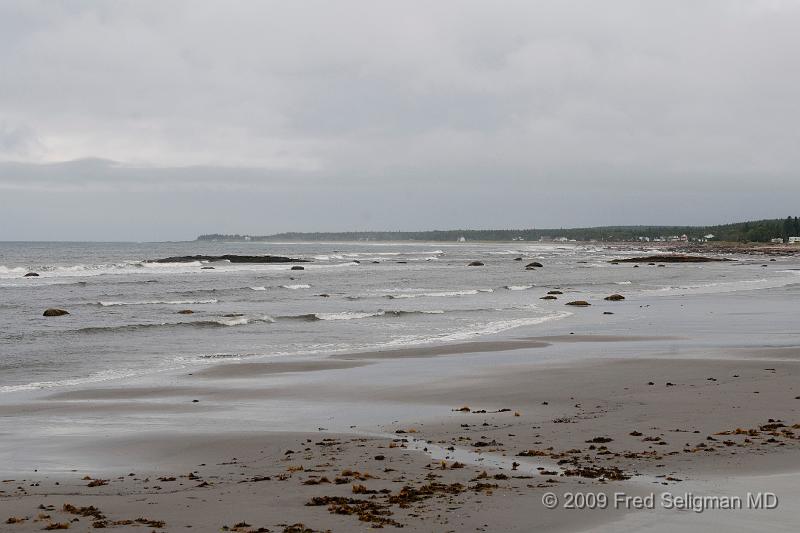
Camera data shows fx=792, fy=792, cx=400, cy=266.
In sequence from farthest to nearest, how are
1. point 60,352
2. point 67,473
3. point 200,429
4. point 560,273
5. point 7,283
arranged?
1. point 560,273
2. point 7,283
3. point 60,352
4. point 200,429
5. point 67,473

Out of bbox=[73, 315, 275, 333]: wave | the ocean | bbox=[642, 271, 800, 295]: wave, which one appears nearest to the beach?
the ocean

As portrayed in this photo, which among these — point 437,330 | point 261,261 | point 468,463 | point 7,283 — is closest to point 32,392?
point 468,463

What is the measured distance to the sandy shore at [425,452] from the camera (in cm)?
834

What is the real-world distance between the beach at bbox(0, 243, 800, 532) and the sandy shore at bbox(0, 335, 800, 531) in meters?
0.04

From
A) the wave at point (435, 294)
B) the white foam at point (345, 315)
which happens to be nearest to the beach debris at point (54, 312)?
the white foam at point (345, 315)

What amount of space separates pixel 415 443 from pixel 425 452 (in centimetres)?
68

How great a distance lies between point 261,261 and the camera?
115562 millimetres

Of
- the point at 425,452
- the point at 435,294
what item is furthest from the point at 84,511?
the point at 435,294

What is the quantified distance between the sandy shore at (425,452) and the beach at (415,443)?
0.14 feet

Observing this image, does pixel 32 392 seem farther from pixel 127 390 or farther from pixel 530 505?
pixel 530 505

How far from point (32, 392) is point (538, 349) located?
48.8 ft

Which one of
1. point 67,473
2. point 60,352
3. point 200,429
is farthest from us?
point 60,352

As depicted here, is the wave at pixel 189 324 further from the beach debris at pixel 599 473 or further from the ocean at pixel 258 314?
the beach debris at pixel 599 473

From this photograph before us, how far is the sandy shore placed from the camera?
27.3ft
